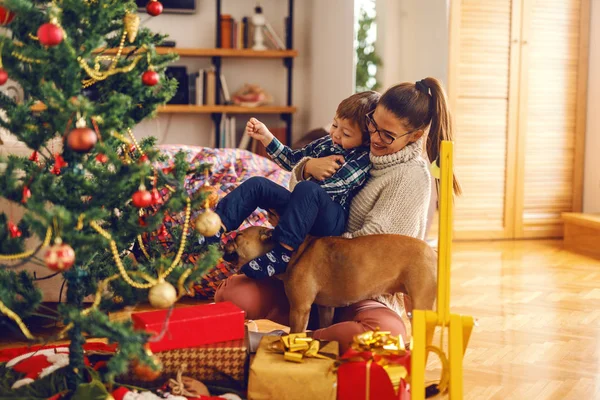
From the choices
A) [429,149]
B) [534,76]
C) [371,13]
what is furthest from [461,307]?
[371,13]

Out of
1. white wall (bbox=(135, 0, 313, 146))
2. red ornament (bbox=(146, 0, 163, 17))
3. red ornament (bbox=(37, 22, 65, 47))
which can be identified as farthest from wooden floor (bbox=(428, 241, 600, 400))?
white wall (bbox=(135, 0, 313, 146))

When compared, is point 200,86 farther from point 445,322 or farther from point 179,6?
point 445,322

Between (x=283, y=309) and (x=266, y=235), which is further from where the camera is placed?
(x=283, y=309)

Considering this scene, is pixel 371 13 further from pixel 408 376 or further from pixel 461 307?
pixel 408 376

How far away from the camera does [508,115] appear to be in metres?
4.74

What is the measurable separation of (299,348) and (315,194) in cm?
43

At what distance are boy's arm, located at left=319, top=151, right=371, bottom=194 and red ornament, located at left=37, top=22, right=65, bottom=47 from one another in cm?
90

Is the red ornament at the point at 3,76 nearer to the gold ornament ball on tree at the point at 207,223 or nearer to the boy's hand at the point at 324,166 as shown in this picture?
the gold ornament ball on tree at the point at 207,223

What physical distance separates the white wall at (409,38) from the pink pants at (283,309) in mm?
3719

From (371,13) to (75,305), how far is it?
16.4ft

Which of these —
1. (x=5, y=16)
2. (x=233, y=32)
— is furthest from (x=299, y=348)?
(x=233, y=32)

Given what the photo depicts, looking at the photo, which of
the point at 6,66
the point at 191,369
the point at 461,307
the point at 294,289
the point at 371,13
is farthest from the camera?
the point at 371,13

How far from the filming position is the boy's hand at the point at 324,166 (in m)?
2.05

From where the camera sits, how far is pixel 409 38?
5953 mm
